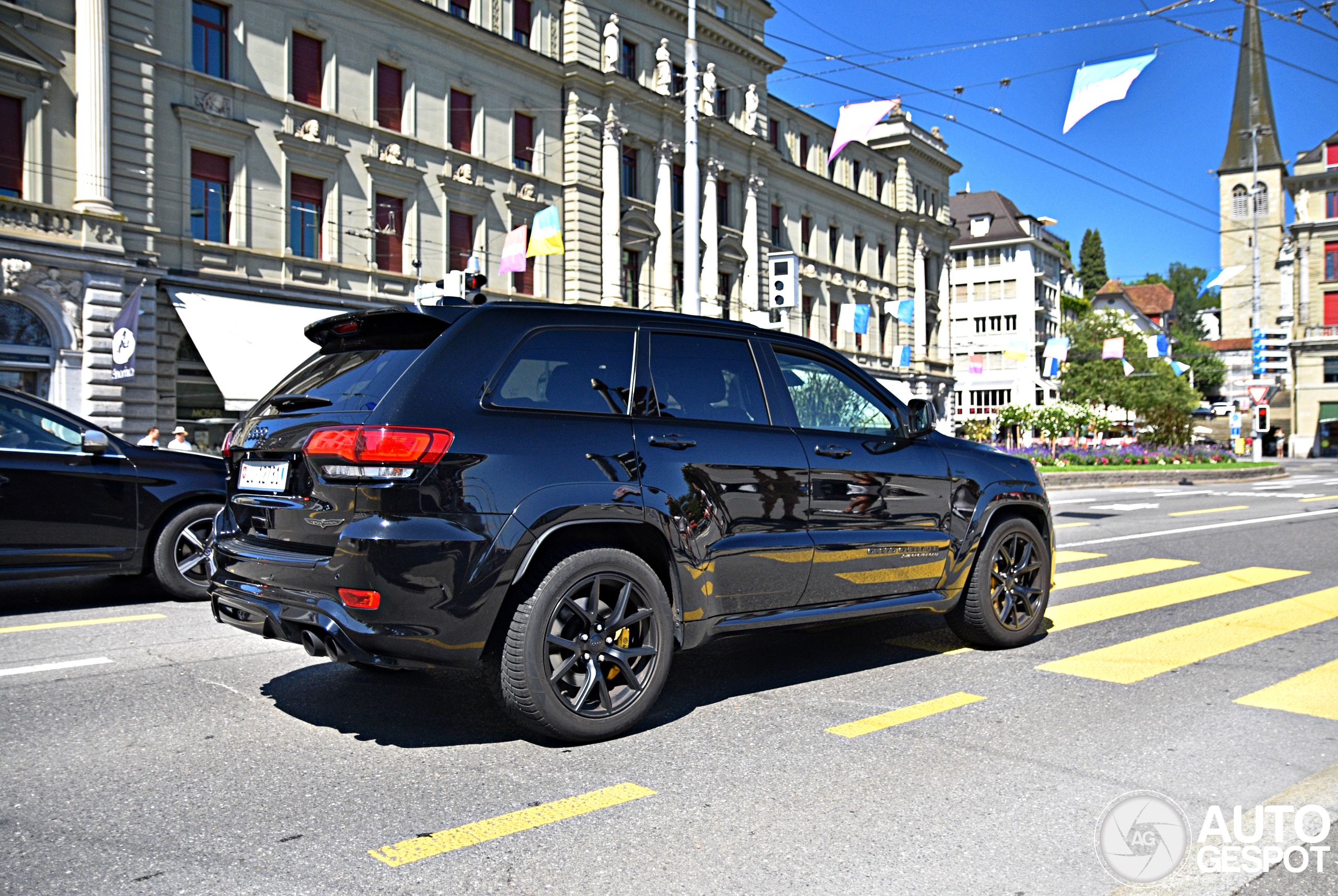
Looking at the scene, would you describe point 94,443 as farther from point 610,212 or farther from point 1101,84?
point 610,212

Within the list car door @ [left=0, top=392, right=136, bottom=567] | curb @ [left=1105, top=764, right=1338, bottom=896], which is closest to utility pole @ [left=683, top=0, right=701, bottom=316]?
car door @ [left=0, top=392, right=136, bottom=567]

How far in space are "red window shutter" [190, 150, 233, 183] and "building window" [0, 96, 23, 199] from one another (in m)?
3.56

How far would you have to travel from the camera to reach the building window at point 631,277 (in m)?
35.4

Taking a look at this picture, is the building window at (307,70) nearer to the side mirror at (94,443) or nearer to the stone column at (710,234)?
the stone column at (710,234)

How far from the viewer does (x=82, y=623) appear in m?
6.69

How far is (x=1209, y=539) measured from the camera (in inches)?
486

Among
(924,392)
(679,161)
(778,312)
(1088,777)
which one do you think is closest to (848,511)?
(1088,777)

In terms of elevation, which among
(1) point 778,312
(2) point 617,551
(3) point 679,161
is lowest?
(2) point 617,551

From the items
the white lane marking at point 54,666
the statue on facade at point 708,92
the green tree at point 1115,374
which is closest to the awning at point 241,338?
the white lane marking at point 54,666

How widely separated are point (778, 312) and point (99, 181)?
50.0ft

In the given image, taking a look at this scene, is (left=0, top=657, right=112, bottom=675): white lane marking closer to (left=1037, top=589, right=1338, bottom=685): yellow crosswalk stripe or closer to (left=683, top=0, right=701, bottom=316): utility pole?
(left=1037, top=589, right=1338, bottom=685): yellow crosswalk stripe

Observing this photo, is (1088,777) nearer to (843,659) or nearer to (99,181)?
(843,659)

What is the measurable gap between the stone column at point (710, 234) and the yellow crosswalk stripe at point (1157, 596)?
31.1m

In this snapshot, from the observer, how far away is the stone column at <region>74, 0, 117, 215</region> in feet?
70.1
